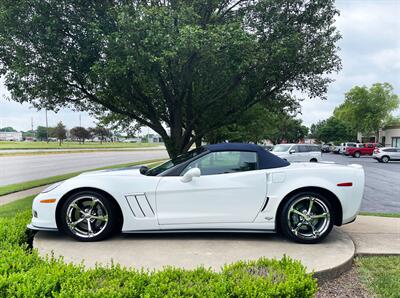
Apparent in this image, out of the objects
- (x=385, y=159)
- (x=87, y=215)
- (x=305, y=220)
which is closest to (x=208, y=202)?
(x=305, y=220)

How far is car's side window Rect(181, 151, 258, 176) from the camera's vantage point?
412 centimetres

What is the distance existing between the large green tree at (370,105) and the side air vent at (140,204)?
48340 millimetres

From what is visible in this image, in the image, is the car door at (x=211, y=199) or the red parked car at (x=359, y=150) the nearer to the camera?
the car door at (x=211, y=199)

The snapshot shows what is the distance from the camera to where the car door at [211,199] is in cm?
394

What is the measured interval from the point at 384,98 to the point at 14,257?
52.0m

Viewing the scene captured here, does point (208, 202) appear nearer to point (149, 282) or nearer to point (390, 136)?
point (149, 282)

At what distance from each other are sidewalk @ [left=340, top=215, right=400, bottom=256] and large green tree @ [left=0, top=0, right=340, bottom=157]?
4.25m

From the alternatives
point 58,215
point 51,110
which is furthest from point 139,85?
point 58,215

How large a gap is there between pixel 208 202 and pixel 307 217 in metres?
1.34

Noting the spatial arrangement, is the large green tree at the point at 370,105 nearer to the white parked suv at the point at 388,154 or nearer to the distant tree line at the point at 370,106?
the distant tree line at the point at 370,106

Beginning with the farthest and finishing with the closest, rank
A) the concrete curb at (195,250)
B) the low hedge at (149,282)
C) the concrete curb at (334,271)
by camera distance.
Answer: the concrete curb at (195,250)
the concrete curb at (334,271)
the low hedge at (149,282)

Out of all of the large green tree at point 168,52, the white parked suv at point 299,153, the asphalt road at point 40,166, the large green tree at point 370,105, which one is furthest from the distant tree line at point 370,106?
the large green tree at point 168,52

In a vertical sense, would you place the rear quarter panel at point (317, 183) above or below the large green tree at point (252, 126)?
below

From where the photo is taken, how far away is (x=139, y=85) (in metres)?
8.40
